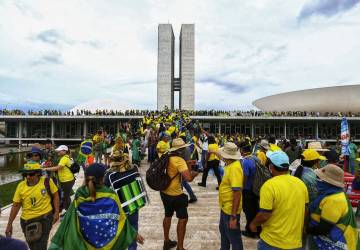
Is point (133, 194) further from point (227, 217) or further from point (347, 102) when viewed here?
point (347, 102)

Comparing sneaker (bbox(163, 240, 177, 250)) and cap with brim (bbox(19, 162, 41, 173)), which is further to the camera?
sneaker (bbox(163, 240, 177, 250))

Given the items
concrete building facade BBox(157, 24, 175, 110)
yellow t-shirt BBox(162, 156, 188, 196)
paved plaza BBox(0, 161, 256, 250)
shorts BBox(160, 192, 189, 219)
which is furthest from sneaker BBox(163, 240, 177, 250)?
concrete building facade BBox(157, 24, 175, 110)

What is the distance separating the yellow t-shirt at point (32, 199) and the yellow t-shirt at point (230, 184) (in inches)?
84.1

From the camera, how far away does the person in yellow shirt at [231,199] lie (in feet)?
11.0

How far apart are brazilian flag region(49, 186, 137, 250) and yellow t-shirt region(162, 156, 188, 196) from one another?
4.69 ft

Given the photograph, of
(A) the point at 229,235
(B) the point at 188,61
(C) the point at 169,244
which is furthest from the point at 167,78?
(A) the point at 229,235

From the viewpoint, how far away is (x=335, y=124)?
41.6 metres

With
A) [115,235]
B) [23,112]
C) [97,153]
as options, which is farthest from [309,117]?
[115,235]

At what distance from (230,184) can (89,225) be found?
166 centimetres

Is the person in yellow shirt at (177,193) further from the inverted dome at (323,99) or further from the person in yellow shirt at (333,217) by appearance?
the inverted dome at (323,99)

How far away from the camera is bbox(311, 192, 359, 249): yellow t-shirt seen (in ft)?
8.47

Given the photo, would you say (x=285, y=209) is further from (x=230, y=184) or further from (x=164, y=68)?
(x=164, y=68)

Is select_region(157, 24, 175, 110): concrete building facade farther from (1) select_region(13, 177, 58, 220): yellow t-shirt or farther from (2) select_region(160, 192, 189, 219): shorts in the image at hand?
(1) select_region(13, 177, 58, 220): yellow t-shirt

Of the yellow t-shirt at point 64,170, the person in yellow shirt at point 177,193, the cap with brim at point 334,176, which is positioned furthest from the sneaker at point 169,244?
the cap with brim at point 334,176
